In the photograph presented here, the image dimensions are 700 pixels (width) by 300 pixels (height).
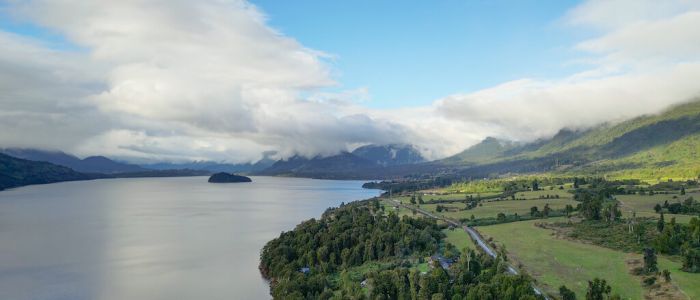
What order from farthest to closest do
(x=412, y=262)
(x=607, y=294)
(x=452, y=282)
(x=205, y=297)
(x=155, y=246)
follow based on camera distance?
1. (x=155, y=246)
2. (x=412, y=262)
3. (x=205, y=297)
4. (x=452, y=282)
5. (x=607, y=294)

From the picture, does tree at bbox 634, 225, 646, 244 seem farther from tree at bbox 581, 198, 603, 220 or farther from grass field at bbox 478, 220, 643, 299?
tree at bbox 581, 198, 603, 220

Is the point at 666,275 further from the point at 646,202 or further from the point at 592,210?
the point at 646,202

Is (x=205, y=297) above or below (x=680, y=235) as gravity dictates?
below

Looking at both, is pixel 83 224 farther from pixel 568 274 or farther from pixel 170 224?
pixel 568 274

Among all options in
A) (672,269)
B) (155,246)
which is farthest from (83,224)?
(672,269)

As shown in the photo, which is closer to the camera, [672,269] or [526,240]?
[672,269]

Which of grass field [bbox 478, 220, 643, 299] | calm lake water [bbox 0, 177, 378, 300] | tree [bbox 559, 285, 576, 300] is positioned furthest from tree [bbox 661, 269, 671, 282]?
calm lake water [bbox 0, 177, 378, 300]
